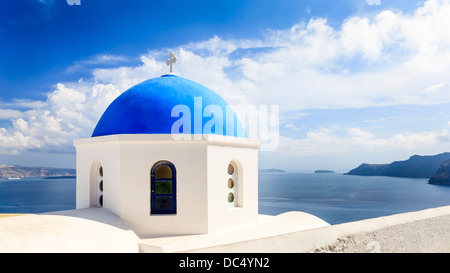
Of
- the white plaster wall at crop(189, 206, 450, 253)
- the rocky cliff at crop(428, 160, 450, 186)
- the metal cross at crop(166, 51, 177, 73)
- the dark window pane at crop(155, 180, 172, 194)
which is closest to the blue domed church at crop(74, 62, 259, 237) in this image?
the dark window pane at crop(155, 180, 172, 194)

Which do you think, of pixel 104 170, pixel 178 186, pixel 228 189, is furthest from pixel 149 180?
pixel 228 189

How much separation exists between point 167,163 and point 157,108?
133 cm

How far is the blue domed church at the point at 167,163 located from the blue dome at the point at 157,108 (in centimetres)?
2

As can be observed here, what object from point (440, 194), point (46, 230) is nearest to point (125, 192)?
point (46, 230)

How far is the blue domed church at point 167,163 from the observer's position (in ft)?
23.2

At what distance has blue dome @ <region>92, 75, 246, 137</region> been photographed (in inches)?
293

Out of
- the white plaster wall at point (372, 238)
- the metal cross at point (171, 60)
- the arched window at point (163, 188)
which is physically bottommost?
the white plaster wall at point (372, 238)

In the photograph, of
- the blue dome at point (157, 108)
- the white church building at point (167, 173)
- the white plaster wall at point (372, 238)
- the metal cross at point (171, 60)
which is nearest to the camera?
the white plaster wall at point (372, 238)

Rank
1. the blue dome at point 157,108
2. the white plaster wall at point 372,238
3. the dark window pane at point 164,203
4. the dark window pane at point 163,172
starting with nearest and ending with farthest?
the white plaster wall at point 372,238, the blue dome at point 157,108, the dark window pane at point 164,203, the dark window pane at point 163,172

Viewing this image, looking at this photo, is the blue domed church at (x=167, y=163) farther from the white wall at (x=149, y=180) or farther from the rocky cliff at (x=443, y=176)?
the rocky cliff at (x=443, y=176)

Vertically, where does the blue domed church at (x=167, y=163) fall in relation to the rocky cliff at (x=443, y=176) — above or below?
above

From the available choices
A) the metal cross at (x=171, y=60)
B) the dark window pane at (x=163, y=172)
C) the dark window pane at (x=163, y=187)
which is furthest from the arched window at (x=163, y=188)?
the metal cross at (x=171, y=60)
